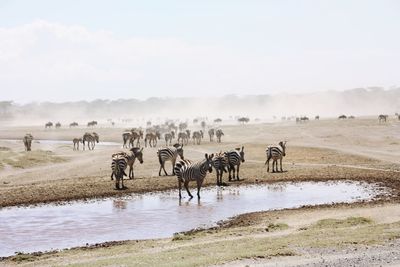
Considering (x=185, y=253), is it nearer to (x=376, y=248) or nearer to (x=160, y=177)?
(x=376, y=248)

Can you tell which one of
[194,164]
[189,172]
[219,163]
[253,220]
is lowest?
[253,220]

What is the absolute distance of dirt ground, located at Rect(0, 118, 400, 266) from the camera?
15.4 metres

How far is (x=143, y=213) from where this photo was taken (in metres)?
24.6

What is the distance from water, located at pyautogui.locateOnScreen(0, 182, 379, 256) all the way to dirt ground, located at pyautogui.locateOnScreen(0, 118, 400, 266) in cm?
157

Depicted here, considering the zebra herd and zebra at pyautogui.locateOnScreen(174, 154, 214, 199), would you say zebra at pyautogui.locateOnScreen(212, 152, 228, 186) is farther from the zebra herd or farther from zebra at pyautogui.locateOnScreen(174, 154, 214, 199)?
zebra at pyautogui.locateOnScreen(174, 154, 214, 199)

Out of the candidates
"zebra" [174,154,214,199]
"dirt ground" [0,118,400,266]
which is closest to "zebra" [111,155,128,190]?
"dirt ground" [0,118,400,266]

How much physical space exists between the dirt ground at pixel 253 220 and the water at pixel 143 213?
5.17 feet

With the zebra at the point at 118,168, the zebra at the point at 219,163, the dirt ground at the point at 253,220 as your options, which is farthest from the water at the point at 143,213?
the zebra at the point at 118,168

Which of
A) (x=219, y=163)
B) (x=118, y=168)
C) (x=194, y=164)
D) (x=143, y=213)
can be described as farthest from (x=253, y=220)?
(x=118, y=168)

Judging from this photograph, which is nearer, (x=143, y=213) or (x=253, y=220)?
(x=253, y=220)

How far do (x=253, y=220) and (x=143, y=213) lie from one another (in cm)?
520

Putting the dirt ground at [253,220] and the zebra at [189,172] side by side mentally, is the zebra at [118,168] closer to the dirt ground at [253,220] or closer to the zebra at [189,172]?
the dirt ground at [253,220]

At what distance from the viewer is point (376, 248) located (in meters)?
15.8

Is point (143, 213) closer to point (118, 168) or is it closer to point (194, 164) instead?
point (194, 164)
